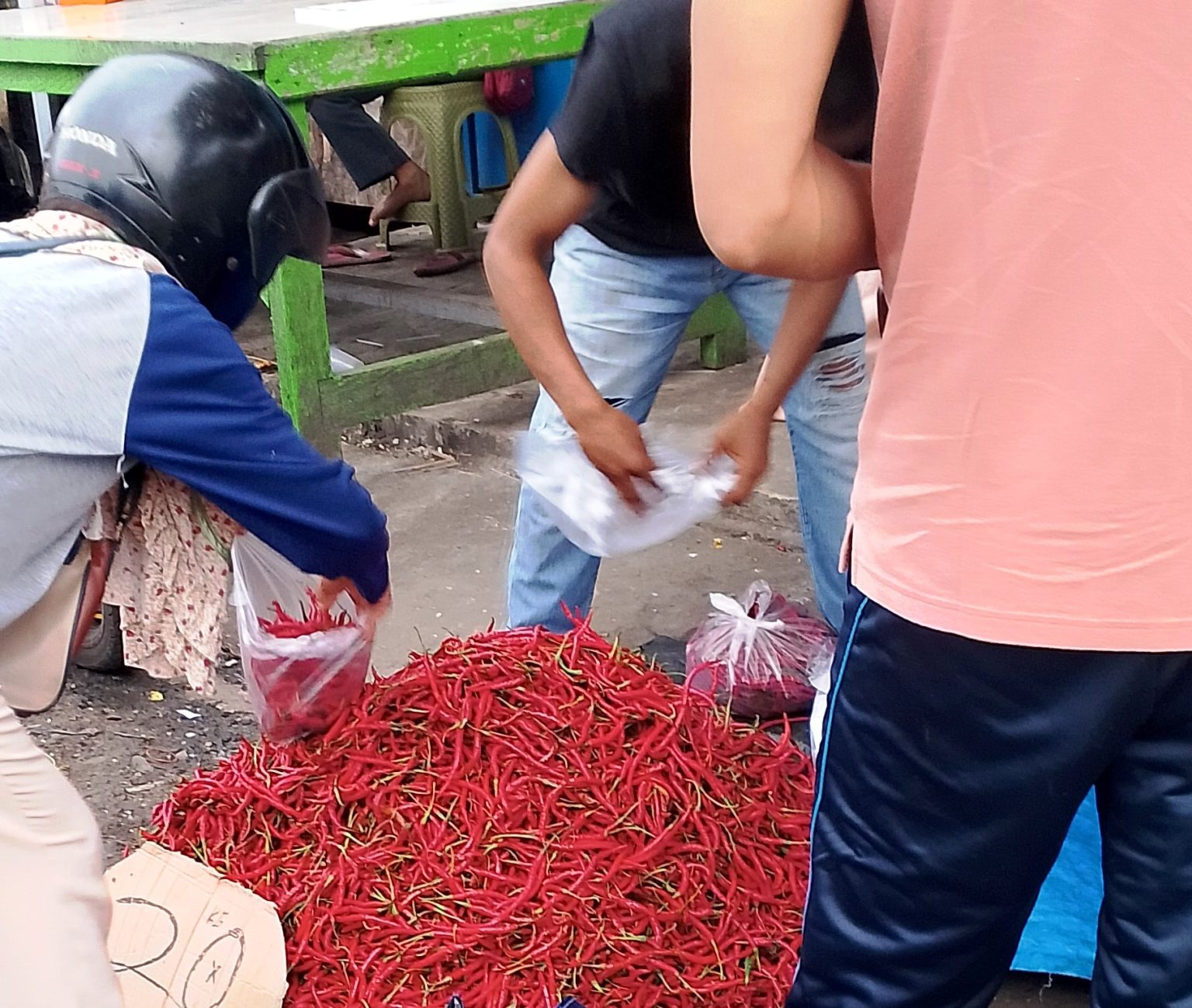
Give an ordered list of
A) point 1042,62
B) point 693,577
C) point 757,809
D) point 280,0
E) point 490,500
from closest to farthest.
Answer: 1. point 1042,62
2. point 757,809
3. point 693,577
4. point 490,500
5. point 280,0

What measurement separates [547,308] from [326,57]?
171cm

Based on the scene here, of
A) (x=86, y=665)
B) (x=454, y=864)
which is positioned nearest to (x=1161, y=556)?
(x=454, y=864)

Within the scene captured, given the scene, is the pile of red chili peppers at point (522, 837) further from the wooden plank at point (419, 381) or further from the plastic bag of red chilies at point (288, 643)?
the wooden plank at point (419, 381)

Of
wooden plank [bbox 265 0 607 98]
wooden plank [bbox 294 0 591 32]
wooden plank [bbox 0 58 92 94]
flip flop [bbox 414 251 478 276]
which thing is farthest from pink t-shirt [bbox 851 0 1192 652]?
flip flop [bbox 414 251 478 276]

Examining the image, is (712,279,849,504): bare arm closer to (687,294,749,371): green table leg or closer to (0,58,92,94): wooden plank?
(0,58,92,94): wooden plank

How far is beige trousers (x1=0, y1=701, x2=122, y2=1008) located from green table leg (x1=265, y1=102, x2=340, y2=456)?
2.30 meters

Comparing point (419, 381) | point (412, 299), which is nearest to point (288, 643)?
point (419, 381)

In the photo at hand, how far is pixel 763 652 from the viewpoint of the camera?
259 cm

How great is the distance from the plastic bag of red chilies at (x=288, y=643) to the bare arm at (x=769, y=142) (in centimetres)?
106

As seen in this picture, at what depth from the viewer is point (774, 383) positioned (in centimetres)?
201

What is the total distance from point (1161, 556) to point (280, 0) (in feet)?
13.8

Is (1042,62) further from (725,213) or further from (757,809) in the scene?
(757,809)

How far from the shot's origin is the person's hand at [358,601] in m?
1.87

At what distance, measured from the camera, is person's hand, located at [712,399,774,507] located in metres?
2.03
